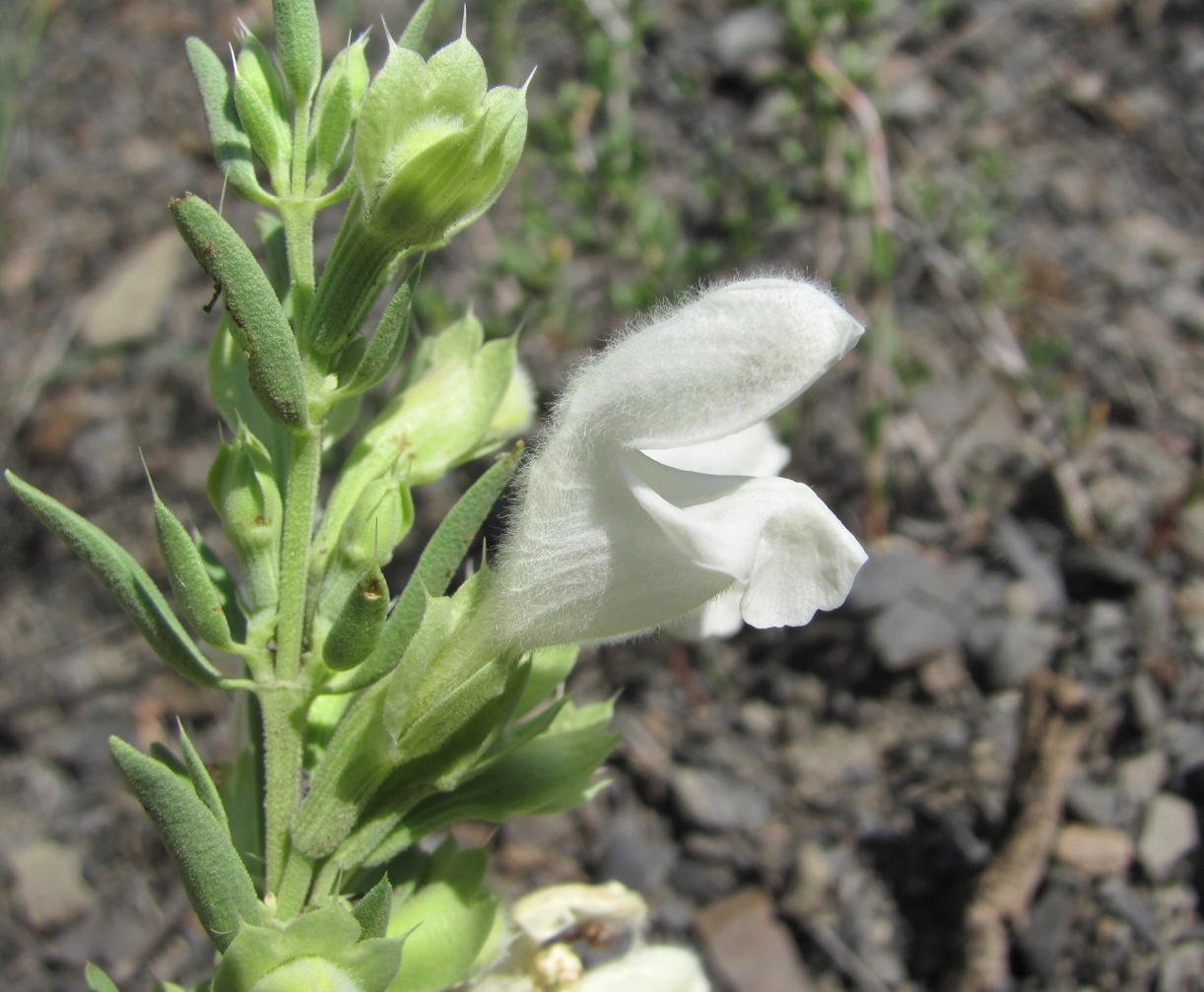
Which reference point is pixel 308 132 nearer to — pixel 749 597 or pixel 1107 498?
pixel 749 597

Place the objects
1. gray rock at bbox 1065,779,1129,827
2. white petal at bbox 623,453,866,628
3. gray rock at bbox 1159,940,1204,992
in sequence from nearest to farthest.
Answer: white petal at bbox 623,453,866,628
gray rock at bbox 1159,940,1204,992
gray rock at bbox 1065,779,1129,827

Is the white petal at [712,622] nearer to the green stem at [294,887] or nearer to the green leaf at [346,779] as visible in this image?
the green leaf at [346,779]

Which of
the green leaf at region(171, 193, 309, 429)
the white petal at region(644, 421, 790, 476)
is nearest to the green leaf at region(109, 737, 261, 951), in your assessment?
the green leaf at region(171, 193, 309, 429)

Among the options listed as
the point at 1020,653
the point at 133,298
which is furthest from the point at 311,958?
the point at 133,298

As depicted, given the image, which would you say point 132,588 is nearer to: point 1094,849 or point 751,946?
point 751,946

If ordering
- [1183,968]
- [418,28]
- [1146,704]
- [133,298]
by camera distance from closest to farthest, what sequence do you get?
[418,28] → [1183,968] → [1146,704] → [133,298]

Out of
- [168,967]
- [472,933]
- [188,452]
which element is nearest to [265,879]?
[472,933]

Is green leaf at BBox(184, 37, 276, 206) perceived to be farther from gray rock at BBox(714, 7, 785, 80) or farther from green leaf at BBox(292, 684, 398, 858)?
gray rock at BBox(714, 7, 785, 80)
